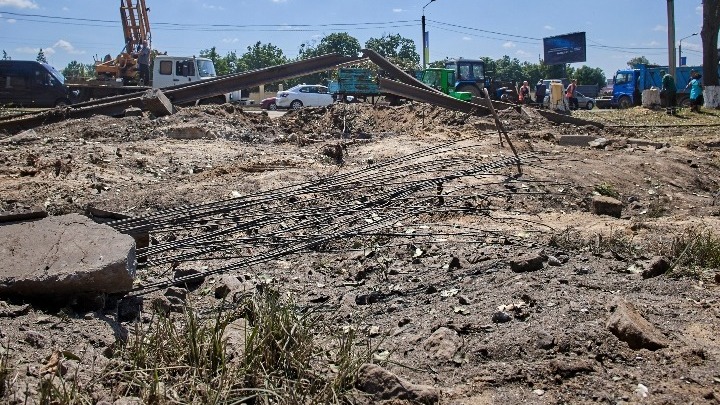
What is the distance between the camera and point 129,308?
162 inches

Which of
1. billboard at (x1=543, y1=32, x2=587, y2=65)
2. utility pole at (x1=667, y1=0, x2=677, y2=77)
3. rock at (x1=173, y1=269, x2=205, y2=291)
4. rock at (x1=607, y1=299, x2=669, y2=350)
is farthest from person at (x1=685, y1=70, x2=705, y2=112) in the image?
billboard at (x1=543, y1=32, x2=587, y2=65)

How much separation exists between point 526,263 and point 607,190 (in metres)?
3.87

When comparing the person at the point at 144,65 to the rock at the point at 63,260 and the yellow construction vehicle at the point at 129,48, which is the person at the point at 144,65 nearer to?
the yellow construction vehicle at the point at 129,48

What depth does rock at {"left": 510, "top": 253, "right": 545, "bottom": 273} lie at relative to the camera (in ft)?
15.1

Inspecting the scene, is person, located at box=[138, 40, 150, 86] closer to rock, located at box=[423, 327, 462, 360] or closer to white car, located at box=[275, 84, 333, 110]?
white car, located at box=[275, 84, 333, 110]

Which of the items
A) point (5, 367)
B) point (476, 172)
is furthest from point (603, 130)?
point (5, 367)

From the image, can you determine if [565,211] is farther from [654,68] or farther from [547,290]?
[654,68]

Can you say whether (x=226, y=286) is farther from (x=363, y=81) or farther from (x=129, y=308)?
(x=363, y=81)

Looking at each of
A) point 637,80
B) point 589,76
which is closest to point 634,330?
point 637,80

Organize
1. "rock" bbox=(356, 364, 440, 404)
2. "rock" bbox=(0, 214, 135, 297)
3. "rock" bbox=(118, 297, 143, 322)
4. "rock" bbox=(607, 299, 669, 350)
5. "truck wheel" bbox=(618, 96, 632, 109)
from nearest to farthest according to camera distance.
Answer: "rock" bbox=(356, 364, 440, 404)
"rock" bbox=(607, 299, 669, 350)
"rock" bbox=(0, 214, 135, 297)
"rock" bbox=(118, 297, 143, 322)
"truck wheel" bbox=(618, 96, 632, 109)

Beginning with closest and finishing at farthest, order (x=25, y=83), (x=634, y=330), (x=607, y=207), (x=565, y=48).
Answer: (x=634, y=330) → (x=607, y=207) → (x=25, y=83) → (x=565, y=48)

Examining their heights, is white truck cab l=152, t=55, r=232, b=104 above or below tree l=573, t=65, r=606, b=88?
below

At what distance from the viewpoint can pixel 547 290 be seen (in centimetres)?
419

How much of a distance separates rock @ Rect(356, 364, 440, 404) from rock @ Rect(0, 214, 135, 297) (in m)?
1.60
